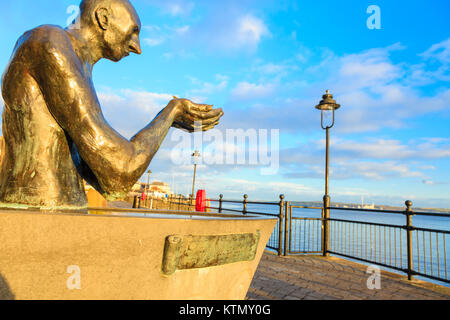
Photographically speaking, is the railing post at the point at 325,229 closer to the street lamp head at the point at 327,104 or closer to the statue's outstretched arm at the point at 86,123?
the street lamp head at the point at 327,104

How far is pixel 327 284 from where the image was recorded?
217 inches

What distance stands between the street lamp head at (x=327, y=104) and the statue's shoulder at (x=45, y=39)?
9287 millimetres

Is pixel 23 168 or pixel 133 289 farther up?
pixel 23 168

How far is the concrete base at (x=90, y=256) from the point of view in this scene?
100 cm

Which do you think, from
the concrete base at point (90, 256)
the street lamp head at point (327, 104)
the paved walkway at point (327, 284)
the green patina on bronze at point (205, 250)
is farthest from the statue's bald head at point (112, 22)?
the street lamp head at point (327, 104)

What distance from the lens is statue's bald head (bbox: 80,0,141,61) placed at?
4.84ft

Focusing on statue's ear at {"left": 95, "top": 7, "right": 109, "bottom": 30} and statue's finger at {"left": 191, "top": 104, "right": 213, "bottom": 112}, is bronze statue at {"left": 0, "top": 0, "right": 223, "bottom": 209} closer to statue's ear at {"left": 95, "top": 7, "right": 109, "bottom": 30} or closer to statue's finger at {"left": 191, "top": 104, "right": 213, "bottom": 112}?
statue's ear at {"left": 95, "top": 7, "right": 109, "bottom": 30}

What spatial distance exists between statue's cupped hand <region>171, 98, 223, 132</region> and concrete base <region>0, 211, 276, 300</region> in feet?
1.87

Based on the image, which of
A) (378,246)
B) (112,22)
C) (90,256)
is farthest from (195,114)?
(378,246)

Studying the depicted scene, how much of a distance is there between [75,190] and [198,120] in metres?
0.73

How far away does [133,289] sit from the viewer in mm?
1219
